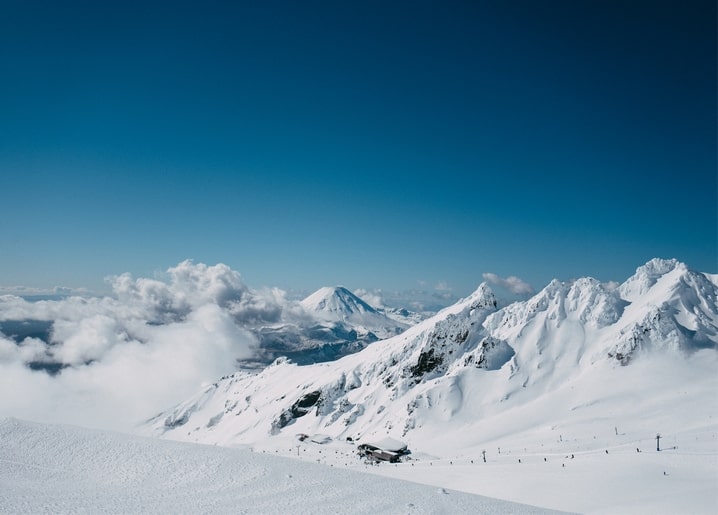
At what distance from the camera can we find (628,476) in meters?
36.7

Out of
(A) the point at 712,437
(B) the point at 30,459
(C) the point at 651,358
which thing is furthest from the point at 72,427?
(C) the point at 651,358

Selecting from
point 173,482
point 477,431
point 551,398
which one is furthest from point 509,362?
point 173,482

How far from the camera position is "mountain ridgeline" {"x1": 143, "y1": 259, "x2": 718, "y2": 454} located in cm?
10719

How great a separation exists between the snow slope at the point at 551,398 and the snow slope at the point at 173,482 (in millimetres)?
19724

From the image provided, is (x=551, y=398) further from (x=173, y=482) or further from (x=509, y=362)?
(x=173, y=482)

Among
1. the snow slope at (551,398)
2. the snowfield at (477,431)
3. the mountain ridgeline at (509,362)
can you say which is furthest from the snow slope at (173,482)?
the mountain ridgeline at (509,362)

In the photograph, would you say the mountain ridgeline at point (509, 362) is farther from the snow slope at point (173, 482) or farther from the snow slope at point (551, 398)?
the snow slope at point (173, 482)

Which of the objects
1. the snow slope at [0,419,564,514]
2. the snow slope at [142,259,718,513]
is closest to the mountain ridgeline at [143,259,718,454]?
the snow slope at [142,259,718,513]

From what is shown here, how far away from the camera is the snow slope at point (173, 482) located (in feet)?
56.5

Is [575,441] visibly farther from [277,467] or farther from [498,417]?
[277,467]

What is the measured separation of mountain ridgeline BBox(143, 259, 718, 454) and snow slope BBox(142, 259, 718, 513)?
1.60ft

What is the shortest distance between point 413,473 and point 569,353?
100 metres

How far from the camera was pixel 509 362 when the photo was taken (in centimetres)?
12588

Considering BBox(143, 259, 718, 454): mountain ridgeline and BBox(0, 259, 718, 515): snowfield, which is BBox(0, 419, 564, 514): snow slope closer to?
BBox(0, 259, 718, 515): snowfield
